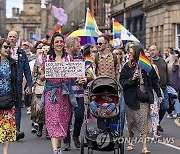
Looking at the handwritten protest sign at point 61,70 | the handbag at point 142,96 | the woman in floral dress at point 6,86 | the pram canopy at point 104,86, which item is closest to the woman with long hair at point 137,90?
the handbag at point 142,96

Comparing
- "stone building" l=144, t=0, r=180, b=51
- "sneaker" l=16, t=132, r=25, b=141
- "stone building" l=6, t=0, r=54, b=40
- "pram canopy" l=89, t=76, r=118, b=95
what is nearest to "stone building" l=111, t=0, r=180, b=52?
"stone building" l=144, t=0, r=180, b=51

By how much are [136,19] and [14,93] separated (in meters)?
40.9

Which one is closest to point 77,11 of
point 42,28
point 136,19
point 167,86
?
point 136,19

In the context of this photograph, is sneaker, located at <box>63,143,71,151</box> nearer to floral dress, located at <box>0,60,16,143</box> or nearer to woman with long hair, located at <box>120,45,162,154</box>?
woman with long hair, located at <box>120,45,162,154</box>

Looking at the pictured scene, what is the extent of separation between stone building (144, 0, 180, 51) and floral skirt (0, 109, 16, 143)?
2837cm

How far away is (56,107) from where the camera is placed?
33.3ft

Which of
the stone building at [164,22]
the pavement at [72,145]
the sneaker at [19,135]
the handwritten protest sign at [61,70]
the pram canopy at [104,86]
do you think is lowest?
the pavement at [72,145]

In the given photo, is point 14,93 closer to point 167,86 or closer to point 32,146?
point 32,146

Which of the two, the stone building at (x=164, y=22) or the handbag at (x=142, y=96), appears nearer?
the handbag at (x=142, y=96)

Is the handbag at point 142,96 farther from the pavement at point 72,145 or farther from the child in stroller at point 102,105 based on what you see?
the pavement at point 72,145

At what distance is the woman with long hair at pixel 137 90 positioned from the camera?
36.4ft

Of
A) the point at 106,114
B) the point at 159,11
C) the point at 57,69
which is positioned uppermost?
the point at 159,11

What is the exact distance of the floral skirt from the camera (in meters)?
9.91

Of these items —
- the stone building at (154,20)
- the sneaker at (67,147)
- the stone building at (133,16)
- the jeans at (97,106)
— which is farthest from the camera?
the stone building at (133,16)
